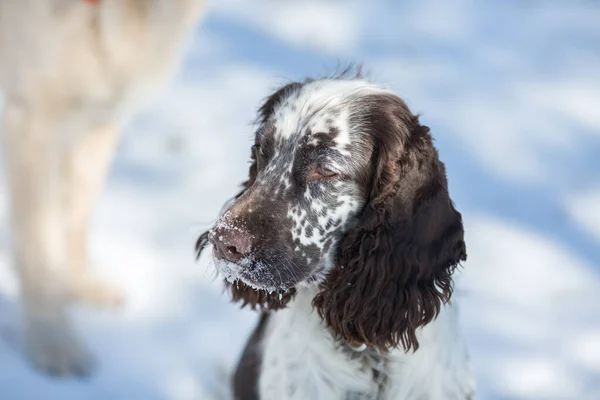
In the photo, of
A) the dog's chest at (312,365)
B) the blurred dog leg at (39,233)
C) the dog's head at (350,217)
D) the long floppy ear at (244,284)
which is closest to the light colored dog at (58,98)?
the blurred dog leg at (39,233)

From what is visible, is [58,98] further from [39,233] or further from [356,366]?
[356,366]

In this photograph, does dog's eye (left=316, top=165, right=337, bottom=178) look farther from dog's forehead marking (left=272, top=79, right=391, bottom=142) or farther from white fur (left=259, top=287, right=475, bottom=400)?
white fur (left=259, top=287, right=475, bottom=400)

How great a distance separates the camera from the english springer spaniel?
92.3 inches

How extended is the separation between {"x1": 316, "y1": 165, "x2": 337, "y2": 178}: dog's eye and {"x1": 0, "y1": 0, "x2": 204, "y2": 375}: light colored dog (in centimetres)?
159

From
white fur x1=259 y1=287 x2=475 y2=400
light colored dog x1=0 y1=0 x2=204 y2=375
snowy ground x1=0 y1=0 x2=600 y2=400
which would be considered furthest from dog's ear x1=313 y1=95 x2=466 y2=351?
light colored dog x1=0 y1=0 x2=204 y2=375

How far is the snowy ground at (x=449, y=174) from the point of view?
3.82 meters

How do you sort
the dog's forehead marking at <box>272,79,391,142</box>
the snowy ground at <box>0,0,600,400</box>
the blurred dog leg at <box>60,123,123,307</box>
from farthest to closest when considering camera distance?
the blurred dog leg at <box>60,123,123,307</box> → the snowy ground at <box>0,0,600,400</box> → the dog's forehead marking at <box>272,79,391,142</box>

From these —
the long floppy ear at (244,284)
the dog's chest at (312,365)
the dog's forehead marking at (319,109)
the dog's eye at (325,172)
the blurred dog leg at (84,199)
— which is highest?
the dog's forehead marking at (319,109)

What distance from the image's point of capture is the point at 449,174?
505 cm

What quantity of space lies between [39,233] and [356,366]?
1.86m

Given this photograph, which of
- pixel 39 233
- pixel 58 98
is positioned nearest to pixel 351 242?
pixel 58 98

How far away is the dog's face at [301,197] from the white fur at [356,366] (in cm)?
31

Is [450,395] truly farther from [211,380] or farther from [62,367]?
[62,367]

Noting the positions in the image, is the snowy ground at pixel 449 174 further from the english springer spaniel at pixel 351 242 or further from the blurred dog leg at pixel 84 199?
the english springer spaniel at pixel 351 242
